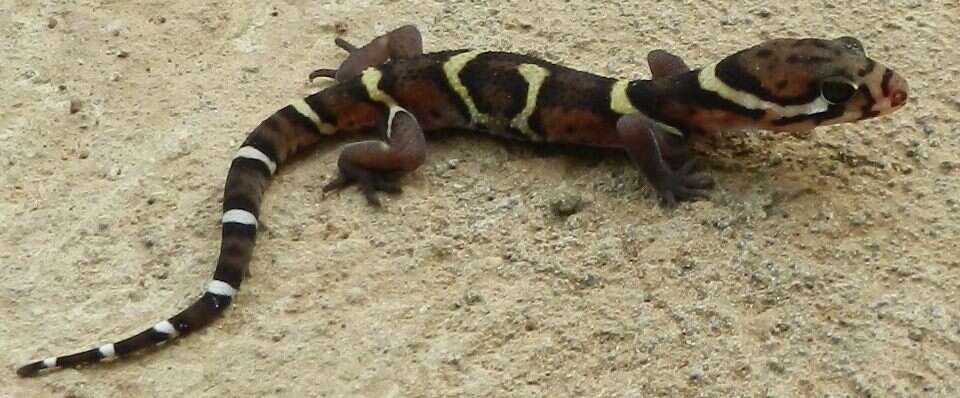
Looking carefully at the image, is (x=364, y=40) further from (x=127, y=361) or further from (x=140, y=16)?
(x=127, y=361)

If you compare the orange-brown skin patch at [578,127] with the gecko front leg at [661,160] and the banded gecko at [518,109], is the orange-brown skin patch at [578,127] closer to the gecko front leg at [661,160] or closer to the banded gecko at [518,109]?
Answer: the banded gecko at [518,109]

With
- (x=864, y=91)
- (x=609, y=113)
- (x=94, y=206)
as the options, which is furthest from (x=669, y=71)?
(x=94, y=206)

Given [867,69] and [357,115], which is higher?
[867,69]

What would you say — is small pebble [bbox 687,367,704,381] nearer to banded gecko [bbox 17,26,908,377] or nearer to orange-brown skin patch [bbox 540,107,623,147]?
banded gecko [bbox 17,26,908,377]

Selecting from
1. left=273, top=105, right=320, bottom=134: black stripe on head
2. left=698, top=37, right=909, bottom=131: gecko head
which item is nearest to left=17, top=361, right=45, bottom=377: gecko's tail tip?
left=273, top=105, right=320, bottom=134: black stripe on head

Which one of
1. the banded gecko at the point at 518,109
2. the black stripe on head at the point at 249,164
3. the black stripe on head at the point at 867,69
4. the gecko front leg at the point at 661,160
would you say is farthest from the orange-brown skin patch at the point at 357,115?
the black stripe on head at the point at 867,69

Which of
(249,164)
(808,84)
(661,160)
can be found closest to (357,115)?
(249,164)

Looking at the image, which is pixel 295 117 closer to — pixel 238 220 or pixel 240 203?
pixel 240 203
